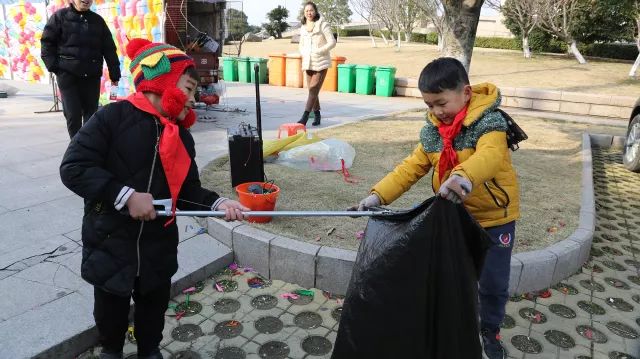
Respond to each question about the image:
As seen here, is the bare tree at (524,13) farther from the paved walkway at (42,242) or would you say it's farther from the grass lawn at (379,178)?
the paved walkway at (42,242)

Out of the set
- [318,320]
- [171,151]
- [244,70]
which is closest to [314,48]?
[318,320]

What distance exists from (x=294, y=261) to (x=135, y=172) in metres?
1.49

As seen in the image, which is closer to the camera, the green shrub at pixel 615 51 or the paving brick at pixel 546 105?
the paving brick at pixel 546 105

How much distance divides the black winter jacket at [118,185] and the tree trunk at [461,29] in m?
4.77

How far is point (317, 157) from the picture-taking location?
17.3ft

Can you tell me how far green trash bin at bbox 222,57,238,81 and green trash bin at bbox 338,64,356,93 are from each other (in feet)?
13.6

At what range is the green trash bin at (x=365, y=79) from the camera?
13359mm

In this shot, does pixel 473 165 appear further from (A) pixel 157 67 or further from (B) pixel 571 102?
(B) pixel 571 102

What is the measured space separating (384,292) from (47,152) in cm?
538

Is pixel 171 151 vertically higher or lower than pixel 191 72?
lower

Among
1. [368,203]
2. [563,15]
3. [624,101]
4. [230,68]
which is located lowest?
[624,101]

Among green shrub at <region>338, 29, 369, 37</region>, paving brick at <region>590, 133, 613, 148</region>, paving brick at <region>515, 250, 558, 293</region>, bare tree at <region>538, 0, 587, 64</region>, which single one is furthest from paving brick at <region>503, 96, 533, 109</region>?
green shrub at <region>338, 29, 369, 37</region>

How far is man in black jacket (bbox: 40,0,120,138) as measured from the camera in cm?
501

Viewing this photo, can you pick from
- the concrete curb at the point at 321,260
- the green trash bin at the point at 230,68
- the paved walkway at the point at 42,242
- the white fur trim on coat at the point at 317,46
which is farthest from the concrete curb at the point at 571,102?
the concrete curb at the point at 321,260
